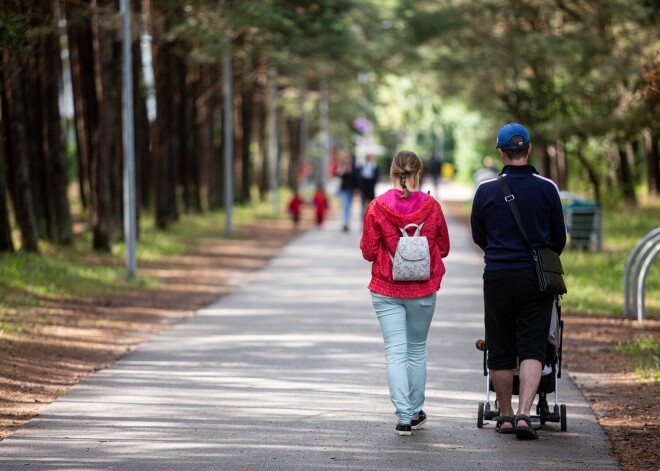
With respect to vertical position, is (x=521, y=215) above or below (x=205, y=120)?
above

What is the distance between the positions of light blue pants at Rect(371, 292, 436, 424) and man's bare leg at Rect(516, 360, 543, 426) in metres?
0.68

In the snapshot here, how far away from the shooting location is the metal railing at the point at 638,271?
43.5ft

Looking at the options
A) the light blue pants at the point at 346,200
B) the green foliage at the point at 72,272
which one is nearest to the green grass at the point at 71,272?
the green foliage at the point at 72,272

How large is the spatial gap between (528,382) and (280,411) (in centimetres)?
184

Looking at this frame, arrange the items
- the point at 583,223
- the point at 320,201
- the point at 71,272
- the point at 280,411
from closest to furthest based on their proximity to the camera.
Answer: the point at 280,411, the point at 71,272, the point at 583,223, the point at 320,201

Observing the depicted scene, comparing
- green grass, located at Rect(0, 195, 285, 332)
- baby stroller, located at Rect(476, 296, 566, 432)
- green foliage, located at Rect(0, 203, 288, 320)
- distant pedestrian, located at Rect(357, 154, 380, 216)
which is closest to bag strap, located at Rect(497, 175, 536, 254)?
baby stroller, located at Rect(476, 296, 566, 432)

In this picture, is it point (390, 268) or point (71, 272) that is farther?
point (71, 272)

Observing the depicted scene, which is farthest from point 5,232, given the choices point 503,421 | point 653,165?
point 653,165

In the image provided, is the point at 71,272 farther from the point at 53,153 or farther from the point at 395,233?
the point at 395,233

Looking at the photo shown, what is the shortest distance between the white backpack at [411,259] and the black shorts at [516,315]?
1.30ft

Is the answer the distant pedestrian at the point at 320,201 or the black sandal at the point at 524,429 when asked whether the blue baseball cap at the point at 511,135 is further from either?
the distant pedestrian at the point at 320,201

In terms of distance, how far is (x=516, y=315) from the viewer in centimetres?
791

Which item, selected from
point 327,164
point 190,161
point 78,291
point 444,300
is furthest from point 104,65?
point 327,164

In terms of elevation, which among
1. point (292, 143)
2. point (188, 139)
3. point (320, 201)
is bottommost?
point (292, 143)
